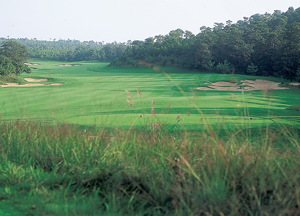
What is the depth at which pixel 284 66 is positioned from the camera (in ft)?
130

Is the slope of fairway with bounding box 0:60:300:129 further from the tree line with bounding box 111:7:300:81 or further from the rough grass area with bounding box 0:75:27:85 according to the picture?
the rough grass area with bounding box 0:75:27:85

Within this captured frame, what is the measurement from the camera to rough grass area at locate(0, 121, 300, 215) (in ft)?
8.16

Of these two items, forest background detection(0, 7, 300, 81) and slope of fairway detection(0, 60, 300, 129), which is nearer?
slope of fairway detection(0, 60, 300, 129)

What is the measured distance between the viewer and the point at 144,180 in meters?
2.96

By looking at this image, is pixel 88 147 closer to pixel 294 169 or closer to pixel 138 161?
pixel 138 161

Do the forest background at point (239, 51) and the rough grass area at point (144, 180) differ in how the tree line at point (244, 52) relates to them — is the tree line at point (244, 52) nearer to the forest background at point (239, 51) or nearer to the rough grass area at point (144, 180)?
the forest background at point (239, 51)

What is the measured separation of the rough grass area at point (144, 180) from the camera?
2488 millimetres

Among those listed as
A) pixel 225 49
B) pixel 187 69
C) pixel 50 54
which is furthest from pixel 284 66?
pixel 50 54

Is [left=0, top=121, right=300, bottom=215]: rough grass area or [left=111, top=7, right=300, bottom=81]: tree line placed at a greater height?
[left=111, top=7, right=300, bottom=81]: tree line

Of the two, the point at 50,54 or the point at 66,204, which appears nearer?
the point at 66,204

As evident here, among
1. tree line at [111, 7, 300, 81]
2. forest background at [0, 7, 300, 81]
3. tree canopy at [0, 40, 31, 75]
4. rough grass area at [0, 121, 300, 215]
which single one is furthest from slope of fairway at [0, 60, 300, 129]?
tree canopy at [0, 40, 31, 75]

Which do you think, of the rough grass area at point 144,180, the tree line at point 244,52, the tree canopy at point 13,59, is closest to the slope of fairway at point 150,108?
the rough grass area at point 144,180

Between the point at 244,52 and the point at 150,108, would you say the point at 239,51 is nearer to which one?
the point at 244,52

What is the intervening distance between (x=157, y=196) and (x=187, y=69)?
5771 centimetres
